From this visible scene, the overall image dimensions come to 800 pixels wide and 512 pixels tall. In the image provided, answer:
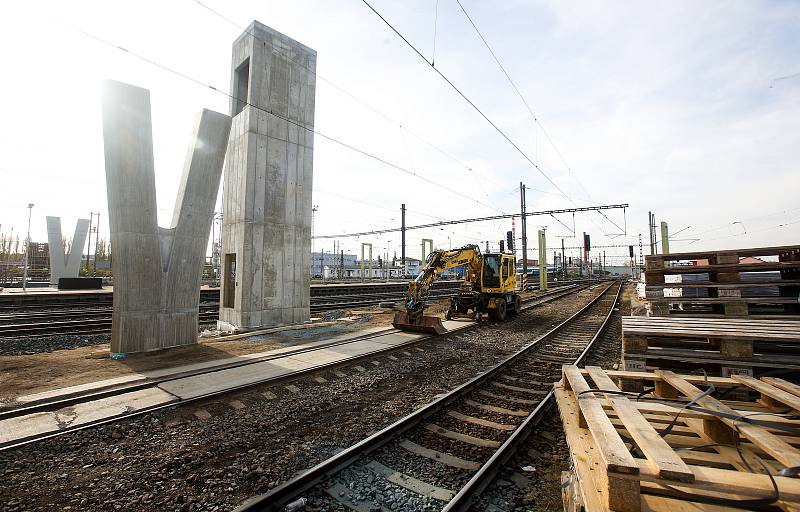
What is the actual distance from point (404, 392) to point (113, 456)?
425cm

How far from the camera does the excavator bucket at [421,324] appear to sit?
39.6 feet

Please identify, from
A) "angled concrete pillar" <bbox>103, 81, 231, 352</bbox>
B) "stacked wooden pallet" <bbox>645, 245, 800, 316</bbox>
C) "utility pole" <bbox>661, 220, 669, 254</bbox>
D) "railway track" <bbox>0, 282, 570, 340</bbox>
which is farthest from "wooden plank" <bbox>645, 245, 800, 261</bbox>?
"utility pole" <bbox>661, 220, 669, 254</bbox>

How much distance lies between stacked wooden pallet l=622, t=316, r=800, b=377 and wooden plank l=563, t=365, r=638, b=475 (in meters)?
1.98

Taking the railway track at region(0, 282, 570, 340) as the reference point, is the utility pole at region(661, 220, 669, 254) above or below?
above

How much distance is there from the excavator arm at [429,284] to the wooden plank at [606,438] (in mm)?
8867

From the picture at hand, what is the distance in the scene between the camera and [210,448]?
14.6ft

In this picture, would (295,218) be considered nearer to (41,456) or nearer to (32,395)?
(32,395)

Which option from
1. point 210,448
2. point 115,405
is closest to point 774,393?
point 210,448

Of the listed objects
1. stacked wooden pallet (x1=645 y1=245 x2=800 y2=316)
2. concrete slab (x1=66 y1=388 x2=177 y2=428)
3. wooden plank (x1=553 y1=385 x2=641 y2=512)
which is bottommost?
concrete slab (x1=66 y1=388 x2=177 y2=428)

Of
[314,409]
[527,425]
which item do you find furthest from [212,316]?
[527,425]

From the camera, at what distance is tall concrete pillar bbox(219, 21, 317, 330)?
13.2 metres

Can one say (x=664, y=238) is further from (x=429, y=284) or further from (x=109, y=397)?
(x=109, y=397)

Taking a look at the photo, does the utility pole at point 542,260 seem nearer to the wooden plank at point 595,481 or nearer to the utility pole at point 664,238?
the utility pole at point 664,238

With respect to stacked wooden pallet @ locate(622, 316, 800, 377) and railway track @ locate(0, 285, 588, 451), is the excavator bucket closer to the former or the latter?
railway track @ locate(0, 285, 588, 451)
